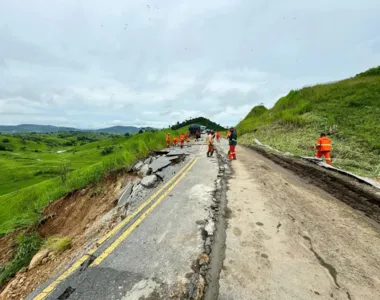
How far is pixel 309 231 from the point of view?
423cm

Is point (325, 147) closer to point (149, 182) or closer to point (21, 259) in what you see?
point (149, 182)

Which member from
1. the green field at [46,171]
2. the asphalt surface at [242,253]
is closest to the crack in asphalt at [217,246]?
the asphalt surface at [242,253]

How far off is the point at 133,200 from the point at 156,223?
8.00 feet

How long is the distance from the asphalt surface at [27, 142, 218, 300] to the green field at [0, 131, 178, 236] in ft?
23.5

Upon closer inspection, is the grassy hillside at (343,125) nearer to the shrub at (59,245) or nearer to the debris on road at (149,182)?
the debris on road at (149,182)

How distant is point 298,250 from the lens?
143 inches

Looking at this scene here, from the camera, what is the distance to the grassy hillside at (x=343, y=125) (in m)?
11.2

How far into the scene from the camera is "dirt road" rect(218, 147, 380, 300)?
279 cm

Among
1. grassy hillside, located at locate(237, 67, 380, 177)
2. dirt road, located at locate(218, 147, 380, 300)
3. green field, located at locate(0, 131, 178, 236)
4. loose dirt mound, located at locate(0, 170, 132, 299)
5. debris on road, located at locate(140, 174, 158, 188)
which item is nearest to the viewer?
dirt road, located at locate(218, 147, 380, 300)

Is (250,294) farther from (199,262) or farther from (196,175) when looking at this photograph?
(196,175)

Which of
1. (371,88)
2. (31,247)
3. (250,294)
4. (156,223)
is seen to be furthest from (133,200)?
(371,88)

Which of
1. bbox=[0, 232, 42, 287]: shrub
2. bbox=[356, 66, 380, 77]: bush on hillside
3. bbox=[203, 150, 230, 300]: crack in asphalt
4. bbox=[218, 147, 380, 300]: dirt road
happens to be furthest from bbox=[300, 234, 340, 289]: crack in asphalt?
bbox=[356, 66, 380, 77]: bush on hillside

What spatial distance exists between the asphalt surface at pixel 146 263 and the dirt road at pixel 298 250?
2.03 ft

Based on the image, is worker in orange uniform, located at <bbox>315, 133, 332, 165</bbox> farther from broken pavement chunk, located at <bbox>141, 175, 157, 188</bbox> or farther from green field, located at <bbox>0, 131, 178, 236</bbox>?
green field, located at <bbox>0, 131, 178, 236</bbox>
